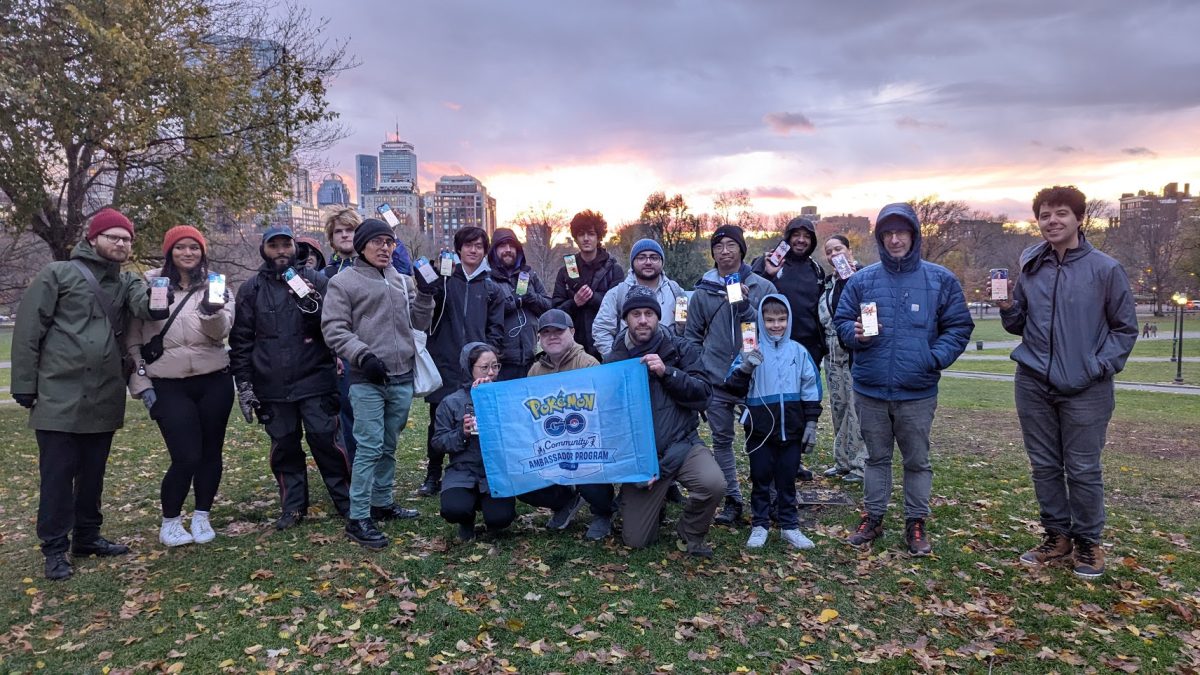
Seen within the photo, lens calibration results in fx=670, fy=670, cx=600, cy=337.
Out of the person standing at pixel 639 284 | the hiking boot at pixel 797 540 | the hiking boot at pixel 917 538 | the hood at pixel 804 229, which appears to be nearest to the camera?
the hiking boot at pixel 917 538

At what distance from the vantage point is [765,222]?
Result: 243 feet

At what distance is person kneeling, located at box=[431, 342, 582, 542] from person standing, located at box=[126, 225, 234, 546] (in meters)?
1.78

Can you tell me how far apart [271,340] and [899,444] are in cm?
531

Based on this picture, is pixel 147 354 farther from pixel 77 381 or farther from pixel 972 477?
pixel 972 477

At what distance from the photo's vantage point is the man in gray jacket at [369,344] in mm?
5438

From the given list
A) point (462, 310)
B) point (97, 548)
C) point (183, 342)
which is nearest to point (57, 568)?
point (97, 548)

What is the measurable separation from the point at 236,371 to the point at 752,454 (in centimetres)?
440

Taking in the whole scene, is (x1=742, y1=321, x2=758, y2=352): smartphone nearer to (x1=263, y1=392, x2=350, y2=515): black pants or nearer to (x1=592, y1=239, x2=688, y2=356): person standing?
(x1=592, y1=239, x2=688, y2=356): person standing

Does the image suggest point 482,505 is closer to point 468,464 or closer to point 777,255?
point 468,464

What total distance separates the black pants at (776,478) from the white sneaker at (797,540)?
0.04m

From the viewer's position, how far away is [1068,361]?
193 inches

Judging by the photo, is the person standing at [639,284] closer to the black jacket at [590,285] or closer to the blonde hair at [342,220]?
the black jacket at [590,285]

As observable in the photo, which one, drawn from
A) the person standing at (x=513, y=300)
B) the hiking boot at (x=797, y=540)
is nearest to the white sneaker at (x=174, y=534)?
the person standing at (x=513, y=300)

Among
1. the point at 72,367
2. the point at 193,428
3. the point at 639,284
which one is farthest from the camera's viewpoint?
the point at 639,284
